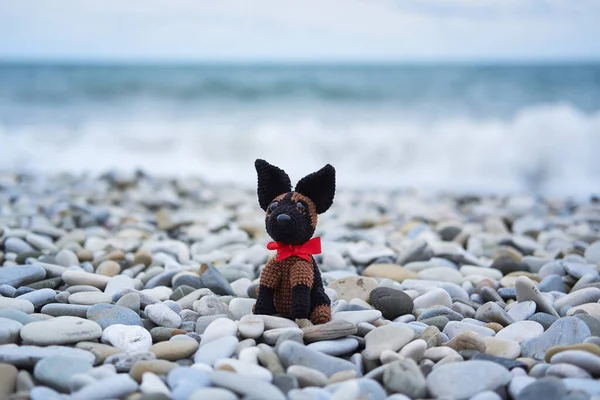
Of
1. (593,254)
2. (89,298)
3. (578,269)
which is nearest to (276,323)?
(89,298)

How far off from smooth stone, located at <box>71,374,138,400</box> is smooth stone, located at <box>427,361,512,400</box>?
0.84m

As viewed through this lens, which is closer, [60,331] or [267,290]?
[60,331]

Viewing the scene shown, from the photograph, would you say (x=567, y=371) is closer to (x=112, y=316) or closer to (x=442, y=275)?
(x=442, y=275)

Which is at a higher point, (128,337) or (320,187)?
(320,187)

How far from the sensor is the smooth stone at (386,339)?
188 cm

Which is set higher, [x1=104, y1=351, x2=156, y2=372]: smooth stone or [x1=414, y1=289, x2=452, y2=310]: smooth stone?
[x1=414, y1=289, x2=452, y2=310]: smooth stone

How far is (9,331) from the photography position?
1.89m

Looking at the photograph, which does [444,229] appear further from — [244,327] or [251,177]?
[251,177]

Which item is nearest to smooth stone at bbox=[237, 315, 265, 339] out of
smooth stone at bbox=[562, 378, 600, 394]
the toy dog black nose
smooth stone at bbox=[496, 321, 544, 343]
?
the toy dog black nose

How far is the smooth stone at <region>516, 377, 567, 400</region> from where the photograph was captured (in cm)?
156

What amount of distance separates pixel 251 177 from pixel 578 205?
3620mm

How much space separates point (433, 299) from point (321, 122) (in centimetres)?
859

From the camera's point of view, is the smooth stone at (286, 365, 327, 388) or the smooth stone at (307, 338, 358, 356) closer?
the smooth stone at (286, 365, 327, 388)

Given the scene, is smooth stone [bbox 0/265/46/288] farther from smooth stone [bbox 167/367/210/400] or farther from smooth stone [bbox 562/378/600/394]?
smooth stone [bbox 562/378/600/394]
